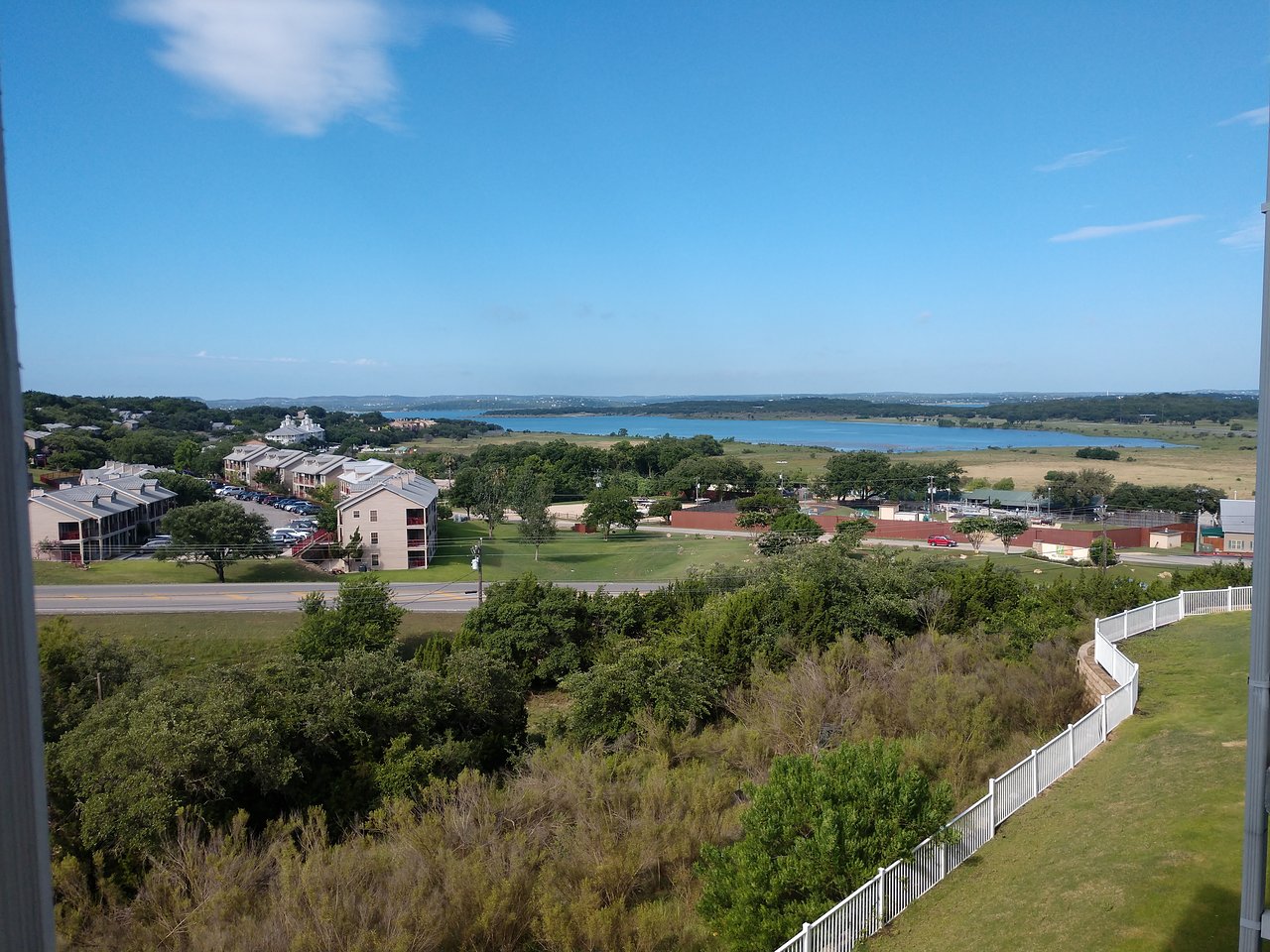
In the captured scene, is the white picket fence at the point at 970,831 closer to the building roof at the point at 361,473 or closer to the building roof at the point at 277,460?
the building roof at the point at 361,473

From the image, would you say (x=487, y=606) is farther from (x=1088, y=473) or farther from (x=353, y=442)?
(x=353, y=442)

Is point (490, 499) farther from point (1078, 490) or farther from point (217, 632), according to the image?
point (1078, 490)

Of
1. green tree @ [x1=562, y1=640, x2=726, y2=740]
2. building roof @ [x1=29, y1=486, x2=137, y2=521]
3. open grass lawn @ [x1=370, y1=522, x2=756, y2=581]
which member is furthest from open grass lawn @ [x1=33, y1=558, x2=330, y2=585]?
green tree @ [x1=562, y1=640, x2=726, y2=740]

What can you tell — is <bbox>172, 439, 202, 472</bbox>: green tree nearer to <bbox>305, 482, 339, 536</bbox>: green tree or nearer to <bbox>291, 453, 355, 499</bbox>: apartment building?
<bbox>291, 453, 355, 499</bbox>: apartment building

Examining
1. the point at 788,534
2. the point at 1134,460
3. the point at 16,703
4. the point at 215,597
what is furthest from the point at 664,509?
the point at 1134,460

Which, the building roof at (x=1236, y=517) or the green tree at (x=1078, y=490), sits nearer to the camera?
the building roof at (x=1236, y=517)

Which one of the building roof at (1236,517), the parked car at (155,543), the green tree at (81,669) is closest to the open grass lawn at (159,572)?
the parked car at (155,543)

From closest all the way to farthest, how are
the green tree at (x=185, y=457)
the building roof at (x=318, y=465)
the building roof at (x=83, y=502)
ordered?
1. the building roof at (x=83, y=502)
2. the building roof at (x=318, y=465)
3. the green tree at (x=185, y=457)
